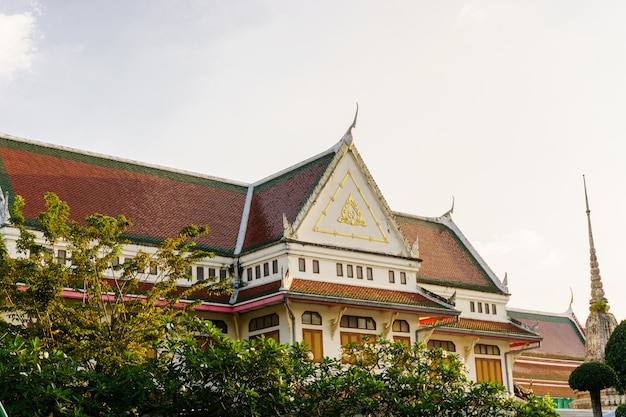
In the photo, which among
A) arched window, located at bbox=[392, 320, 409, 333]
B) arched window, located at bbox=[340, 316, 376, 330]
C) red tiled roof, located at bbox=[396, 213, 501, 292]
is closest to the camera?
arched window, located at bbox=[340, 316, 376, 330]

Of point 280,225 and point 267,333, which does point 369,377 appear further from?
point 280,225

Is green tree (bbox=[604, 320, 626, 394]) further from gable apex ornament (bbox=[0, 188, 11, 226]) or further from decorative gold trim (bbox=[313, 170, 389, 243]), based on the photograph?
gable apex ornament (bbox=[0, 188, 11, 226])

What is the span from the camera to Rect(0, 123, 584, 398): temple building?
106ft

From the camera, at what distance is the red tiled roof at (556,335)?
2207 inches

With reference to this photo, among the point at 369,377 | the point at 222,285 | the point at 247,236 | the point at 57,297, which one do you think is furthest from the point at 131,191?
the point at 369,377

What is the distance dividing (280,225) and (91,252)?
10.9 meters

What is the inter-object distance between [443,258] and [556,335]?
19.3 m

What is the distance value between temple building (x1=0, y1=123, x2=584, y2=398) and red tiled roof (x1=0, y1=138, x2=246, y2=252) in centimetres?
5

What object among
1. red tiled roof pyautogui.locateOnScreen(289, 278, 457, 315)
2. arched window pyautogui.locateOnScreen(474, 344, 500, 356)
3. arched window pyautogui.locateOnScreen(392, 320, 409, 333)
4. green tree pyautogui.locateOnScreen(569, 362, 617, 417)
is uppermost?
red tiled roof pyautogui.locateOnScreen(289, 278, 457, 315)

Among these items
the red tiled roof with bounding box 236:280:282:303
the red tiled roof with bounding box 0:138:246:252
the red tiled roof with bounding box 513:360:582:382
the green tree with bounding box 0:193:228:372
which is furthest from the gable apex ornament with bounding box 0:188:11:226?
the red tiled roof with bounding box 513:360:582:382

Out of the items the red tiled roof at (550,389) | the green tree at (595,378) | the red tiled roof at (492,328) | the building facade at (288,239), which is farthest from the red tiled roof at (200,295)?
the red tiled roof at (550,389)

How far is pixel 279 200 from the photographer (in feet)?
120

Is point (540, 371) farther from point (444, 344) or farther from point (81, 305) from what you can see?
point (81, 305)

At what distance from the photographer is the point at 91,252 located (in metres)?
24.8
